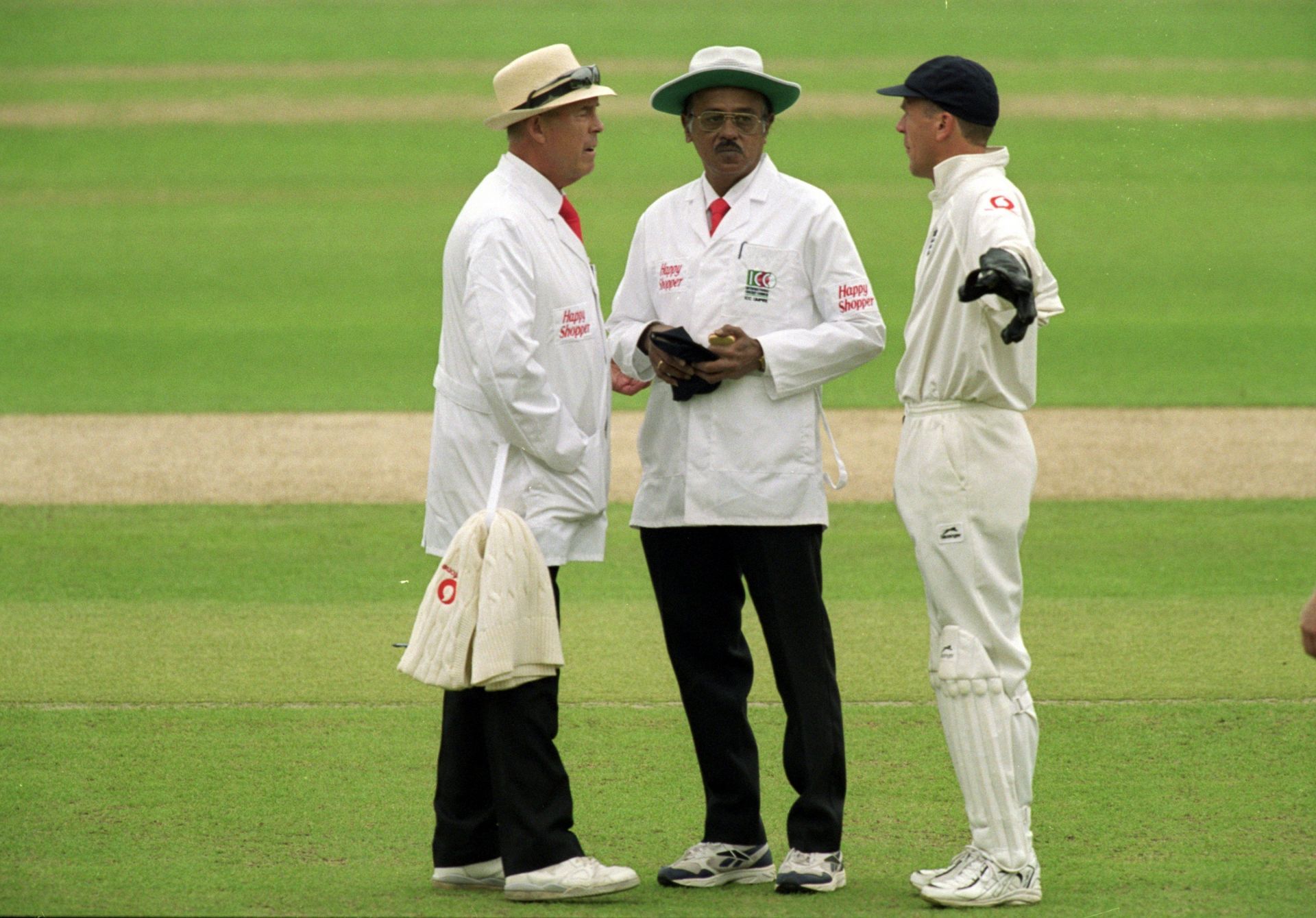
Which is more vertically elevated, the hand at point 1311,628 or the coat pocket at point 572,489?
the coat pocket at point 572,489

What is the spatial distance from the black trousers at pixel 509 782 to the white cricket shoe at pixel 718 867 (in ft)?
1.01

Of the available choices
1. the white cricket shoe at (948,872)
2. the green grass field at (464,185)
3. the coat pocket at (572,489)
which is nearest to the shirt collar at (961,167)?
the coat pocket at (572,489)

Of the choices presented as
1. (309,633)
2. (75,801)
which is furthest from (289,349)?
(75,801)

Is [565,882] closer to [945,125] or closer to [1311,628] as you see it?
[1311,628]

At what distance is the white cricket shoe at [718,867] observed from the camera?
16.4ft

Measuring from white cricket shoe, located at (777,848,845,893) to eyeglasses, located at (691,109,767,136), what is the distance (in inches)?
81.5

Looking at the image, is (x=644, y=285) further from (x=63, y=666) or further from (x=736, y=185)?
(x=63, y=666)

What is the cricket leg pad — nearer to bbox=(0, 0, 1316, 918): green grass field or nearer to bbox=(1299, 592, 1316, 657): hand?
bbox=(0, 0, 1316, 918): green grass field

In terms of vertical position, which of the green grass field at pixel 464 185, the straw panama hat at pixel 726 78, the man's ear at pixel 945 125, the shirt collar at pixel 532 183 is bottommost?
the shirt collar at pixel 532 183

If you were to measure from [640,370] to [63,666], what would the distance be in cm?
345

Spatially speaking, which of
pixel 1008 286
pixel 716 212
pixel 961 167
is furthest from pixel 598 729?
pixel 1008 286

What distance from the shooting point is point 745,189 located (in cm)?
523

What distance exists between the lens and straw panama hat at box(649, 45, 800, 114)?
507 cm

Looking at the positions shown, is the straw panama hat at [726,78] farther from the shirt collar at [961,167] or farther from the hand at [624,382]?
the hand at [624,382]
